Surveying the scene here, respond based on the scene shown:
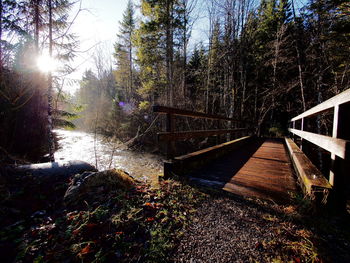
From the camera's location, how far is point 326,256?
1.12 m

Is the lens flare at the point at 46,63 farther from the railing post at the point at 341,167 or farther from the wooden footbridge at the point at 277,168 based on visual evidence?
the railing post at the point at 341,167

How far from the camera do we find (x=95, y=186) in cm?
222

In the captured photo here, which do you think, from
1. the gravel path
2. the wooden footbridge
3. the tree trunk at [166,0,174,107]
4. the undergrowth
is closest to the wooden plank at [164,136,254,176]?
the wooden footbridge

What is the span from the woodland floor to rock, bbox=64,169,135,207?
11 cm

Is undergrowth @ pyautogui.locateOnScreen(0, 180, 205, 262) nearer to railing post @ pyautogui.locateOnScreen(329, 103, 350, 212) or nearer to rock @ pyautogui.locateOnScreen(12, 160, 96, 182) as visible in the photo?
rock @ pyautogui.locateOnScreen(12, 160, 96, 182)

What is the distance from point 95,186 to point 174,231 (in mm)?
1422

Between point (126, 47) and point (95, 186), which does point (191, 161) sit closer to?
point (95, 186)

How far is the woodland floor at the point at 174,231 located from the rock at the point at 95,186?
110mm

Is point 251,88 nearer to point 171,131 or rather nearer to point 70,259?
point 171,131

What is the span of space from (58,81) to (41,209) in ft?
22.4

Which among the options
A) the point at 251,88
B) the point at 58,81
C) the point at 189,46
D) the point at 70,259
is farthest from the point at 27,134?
the point at 251,88

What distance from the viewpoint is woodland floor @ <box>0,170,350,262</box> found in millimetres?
1175

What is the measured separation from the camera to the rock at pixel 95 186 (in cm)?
204

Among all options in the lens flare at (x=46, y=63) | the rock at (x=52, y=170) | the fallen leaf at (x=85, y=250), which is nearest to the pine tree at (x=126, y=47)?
the lens flare at (x=46, y=63)
